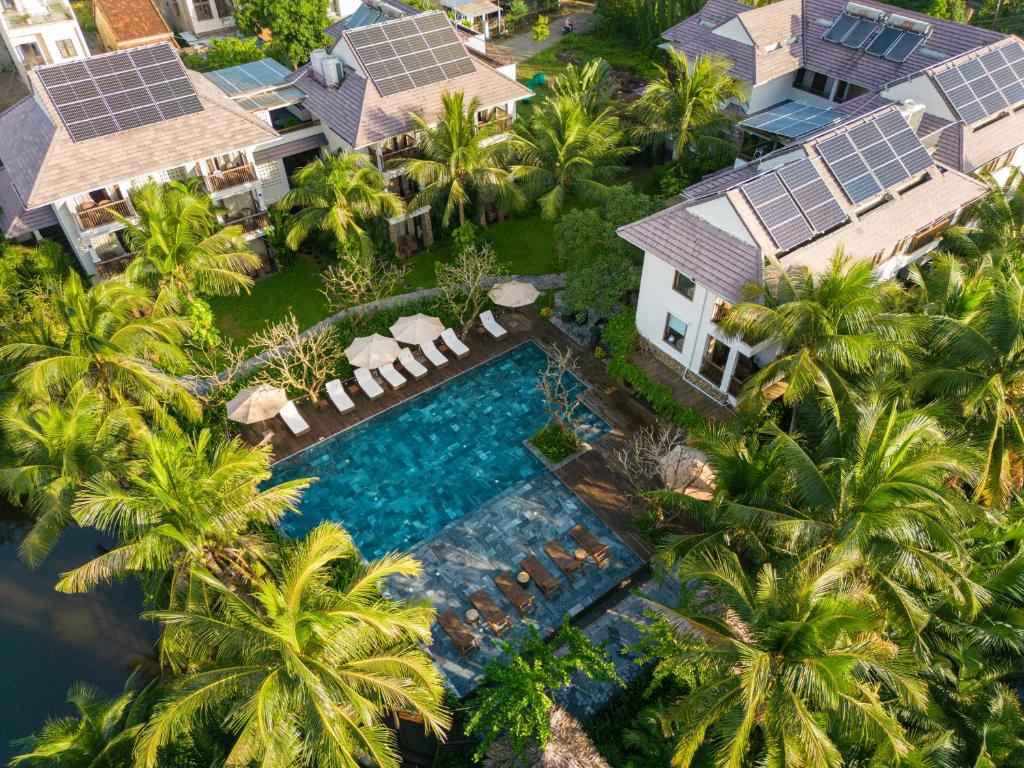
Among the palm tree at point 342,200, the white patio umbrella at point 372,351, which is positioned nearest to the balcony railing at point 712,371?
the white patio umbrella at point 372,351

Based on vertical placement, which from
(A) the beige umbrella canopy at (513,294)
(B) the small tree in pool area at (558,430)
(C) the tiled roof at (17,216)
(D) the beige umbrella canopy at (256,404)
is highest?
(C) the tiled roof at (17,216)

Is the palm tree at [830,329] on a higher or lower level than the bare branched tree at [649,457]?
higher

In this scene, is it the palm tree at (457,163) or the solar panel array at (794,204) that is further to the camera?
the palm tree at (457,163)

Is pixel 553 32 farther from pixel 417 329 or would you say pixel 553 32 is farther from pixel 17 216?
pixel 17 216

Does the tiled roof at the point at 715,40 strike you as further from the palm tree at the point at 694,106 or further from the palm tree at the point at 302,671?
the palm tree at the point at 302,671

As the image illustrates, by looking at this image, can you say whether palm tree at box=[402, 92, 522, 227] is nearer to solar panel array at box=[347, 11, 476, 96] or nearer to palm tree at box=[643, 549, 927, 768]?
solar panel array at box=[347, 11, 476, 96]

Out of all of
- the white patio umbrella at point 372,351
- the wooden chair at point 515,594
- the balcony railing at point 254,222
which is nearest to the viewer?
the wooden chair at point 515,594

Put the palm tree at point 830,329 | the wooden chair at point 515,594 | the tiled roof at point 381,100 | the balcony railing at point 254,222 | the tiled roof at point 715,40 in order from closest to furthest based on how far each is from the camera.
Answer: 1. the palm tree at point 830,329
2. the wooden chair at point 515,594
3. the tiled roof at point 381,100
4. the balcony railing at point 254,222
5. the tiled roof at point 715,40

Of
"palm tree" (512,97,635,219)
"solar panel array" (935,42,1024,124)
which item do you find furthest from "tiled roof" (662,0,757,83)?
"solar panel array" (935,42,1024,124)

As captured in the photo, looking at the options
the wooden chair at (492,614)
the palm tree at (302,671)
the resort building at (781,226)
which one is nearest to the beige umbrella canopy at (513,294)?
the resort building at (781,226)
